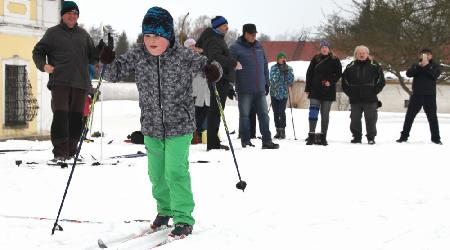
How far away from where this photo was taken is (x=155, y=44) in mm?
4445

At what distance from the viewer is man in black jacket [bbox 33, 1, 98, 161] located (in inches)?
316

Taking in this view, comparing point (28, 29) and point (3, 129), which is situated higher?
point (28, 29)

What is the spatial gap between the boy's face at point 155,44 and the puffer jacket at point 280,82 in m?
9.53

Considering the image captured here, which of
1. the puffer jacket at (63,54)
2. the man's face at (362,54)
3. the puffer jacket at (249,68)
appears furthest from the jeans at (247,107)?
the puffer jacket at (63,54)

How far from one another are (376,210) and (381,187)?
1246 millimetres

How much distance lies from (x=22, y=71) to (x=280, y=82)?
6.90m

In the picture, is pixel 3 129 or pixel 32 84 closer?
pixel 3 129

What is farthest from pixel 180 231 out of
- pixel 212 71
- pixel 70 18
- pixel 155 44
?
pixel 70 18

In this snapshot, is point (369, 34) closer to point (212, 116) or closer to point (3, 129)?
point (3, 129)

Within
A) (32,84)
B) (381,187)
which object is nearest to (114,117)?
(32,84)

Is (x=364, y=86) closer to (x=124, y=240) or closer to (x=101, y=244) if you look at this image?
(x=124, y=240)

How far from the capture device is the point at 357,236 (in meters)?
4.38

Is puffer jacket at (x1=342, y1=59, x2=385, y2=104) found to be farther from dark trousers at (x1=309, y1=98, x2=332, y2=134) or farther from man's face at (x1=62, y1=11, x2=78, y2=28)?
man's face at (x1=62, y1=11, x2=78, y2=28)

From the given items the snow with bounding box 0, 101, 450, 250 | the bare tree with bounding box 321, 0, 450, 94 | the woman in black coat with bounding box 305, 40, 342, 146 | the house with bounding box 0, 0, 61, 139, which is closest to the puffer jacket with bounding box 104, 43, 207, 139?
the snow with bounding box 0, 101, 450, 250
